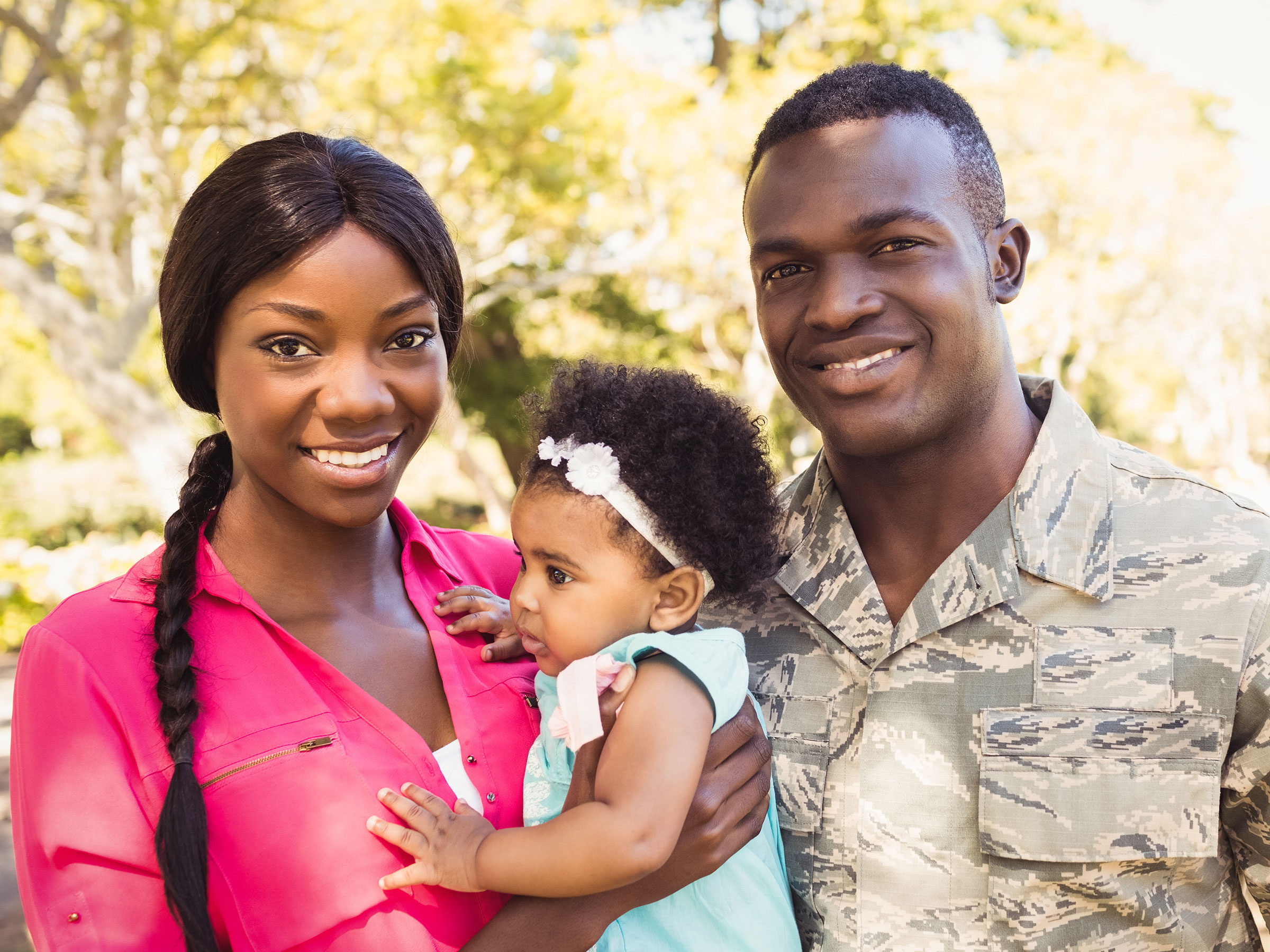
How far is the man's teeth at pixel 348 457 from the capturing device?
209cm

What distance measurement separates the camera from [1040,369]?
19.7 meters

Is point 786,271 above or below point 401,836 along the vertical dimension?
above

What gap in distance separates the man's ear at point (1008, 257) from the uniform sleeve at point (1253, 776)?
926 mm

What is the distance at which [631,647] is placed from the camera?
205cm

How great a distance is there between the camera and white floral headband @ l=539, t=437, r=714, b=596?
7.00 feet

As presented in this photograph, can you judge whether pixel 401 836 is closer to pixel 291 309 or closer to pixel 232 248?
pixel 291 309

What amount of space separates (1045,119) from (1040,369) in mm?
5620

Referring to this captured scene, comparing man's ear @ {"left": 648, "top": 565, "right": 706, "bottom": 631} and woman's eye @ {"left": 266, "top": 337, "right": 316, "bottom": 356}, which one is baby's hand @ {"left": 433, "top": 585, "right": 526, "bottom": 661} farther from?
woman's eye @ {"left": 266, "top": 337, "right": 316, "bottom": 356}

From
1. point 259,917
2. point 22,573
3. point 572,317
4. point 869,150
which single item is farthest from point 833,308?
point 572,317

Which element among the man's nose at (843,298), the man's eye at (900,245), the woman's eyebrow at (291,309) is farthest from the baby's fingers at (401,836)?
the man's eye at (900,245)

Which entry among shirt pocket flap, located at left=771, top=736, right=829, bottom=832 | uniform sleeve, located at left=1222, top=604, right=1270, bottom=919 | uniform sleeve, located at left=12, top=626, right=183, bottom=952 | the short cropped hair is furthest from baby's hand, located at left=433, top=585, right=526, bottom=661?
uniform sleeve, located at left=1222, top=604, right=1270, bottom=919

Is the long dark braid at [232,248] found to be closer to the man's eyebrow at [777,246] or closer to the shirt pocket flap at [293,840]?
the shirt pocket flap at [293,840]

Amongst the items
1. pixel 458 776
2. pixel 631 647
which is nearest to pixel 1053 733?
pixel 631 647

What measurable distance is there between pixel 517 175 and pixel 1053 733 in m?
10.4
